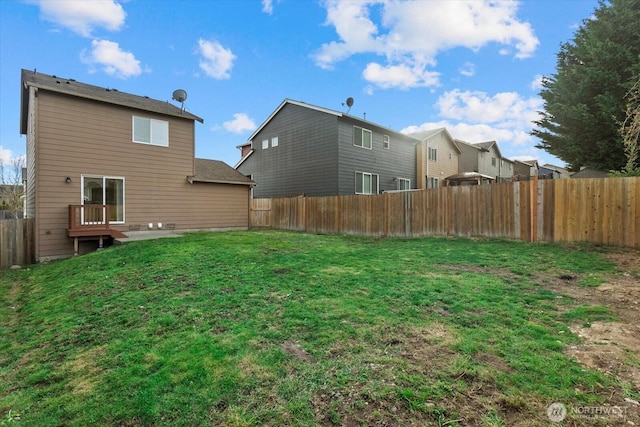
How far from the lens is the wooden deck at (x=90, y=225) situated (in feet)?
34.7

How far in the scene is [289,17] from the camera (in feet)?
45.5

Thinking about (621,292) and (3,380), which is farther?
(621,292)

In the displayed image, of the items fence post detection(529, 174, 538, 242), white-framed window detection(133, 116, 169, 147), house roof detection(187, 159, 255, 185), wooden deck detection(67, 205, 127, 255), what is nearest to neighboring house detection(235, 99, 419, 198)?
house roof detection(187, 159, 255, 185)

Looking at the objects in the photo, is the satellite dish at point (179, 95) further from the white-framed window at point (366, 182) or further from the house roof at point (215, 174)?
the white-framed window at point (366, 182)

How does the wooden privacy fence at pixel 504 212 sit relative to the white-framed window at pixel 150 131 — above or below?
below

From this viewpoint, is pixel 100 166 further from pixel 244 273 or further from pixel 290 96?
pixel 290 96

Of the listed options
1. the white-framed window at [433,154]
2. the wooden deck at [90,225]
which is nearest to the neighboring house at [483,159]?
the white-framed window at [433,154]

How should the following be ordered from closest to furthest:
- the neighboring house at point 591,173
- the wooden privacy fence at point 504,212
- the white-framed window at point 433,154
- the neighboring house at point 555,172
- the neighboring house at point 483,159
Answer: the wooden privacy fence at point 504,212 < the neighboring house at point 591,173 < the neighboring house at point 555,172 < the white-framed window at point 433,154 < the neighboring house at point 483,159

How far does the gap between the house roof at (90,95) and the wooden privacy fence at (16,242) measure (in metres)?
4.54

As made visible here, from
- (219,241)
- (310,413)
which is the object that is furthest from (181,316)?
(219,241)

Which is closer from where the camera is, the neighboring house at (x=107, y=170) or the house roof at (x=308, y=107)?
the neighboring house at (x=107, y=170)

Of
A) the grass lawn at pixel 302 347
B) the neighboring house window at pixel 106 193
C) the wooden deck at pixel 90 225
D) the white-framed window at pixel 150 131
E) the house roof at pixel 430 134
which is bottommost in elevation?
the grass lawn at pixel 302 347

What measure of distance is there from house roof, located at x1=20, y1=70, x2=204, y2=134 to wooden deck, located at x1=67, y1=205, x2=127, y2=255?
4009mm

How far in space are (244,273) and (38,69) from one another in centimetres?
1351
